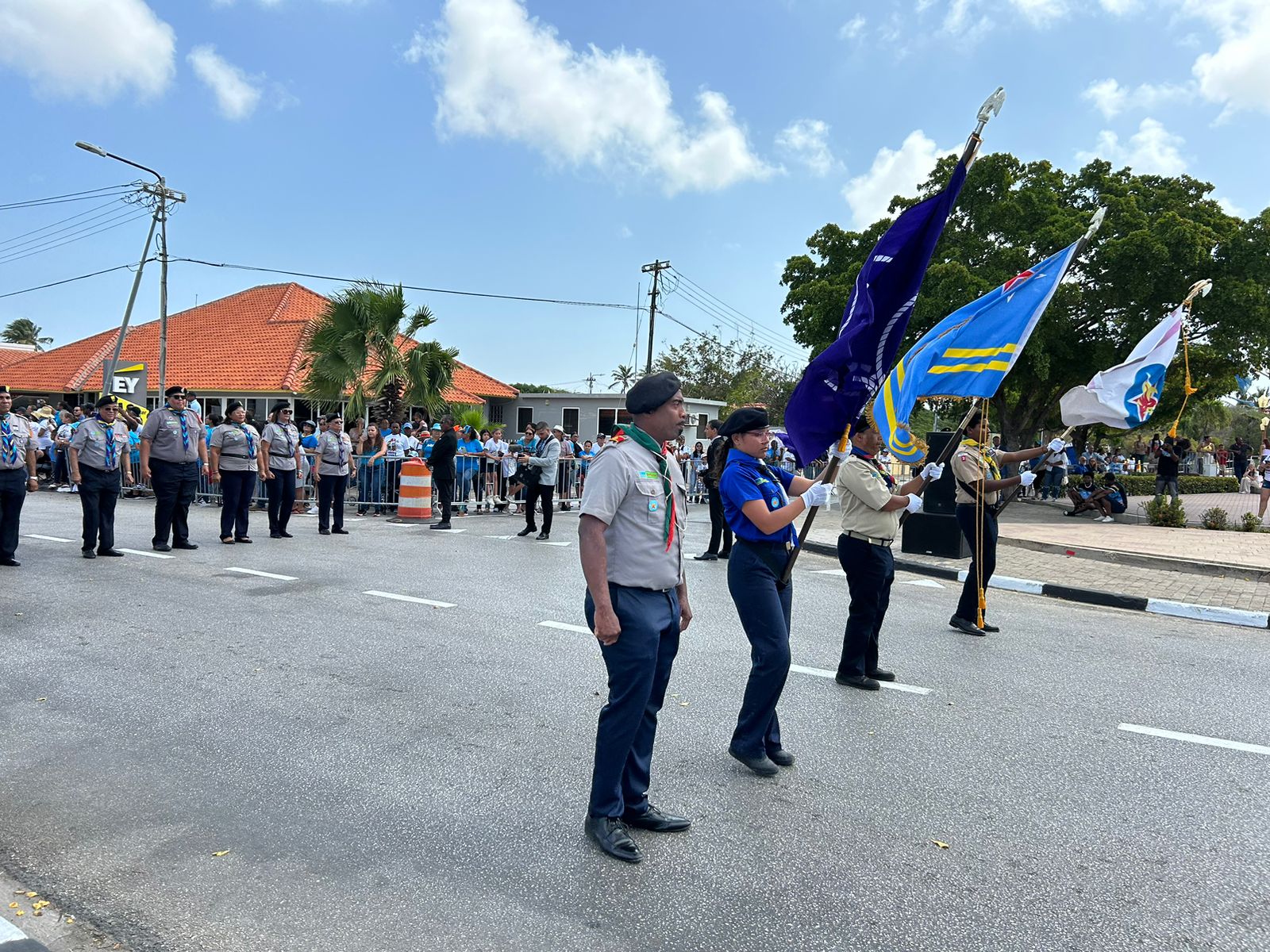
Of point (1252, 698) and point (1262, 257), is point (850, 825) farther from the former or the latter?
point (1262, 257)

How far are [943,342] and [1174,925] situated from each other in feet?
13.0

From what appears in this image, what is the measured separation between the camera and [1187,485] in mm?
30031

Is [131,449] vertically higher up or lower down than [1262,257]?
lower down

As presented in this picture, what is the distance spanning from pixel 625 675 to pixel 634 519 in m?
0.60

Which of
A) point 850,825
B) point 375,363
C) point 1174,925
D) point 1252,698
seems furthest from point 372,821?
point 375,363

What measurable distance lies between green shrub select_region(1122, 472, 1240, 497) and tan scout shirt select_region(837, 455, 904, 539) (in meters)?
27.0

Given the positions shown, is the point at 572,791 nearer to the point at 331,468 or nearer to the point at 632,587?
the point at 632,587

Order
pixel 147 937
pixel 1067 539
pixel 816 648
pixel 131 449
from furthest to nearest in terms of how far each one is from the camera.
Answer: pixel 131 449 → pixel 1067 539 → pixel 816 648 → pixel 147 937

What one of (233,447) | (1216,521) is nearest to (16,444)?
(233,447)

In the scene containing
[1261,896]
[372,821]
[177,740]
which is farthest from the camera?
[177,740]

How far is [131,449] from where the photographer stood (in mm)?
19016

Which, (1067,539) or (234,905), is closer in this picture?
(234,905)

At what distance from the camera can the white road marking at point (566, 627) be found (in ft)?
22.8

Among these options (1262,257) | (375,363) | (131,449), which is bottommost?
(131,449)
